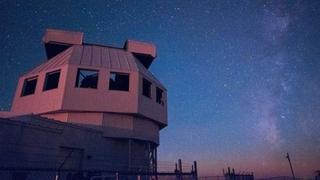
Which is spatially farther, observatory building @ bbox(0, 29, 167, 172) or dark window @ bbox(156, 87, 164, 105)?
dark window @ bbox(156, 87, 164, 105)

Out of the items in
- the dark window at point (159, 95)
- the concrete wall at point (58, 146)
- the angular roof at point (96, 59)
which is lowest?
the concrete wall at point (58, 146)

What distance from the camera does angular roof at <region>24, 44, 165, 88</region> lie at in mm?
27312

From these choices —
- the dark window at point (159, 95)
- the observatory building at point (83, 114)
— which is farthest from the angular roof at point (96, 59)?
the dark window at point (159, 95)

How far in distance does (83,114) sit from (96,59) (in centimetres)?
653

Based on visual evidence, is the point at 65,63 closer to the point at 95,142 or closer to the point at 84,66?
the point at 84,66

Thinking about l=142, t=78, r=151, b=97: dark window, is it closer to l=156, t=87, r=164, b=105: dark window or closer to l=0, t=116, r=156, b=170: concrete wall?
l=156, t=87, r=164, b=105: dark window

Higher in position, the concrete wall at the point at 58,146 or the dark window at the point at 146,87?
the dark window at the point at 146,87

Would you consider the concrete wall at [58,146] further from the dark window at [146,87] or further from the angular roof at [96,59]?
the angular roof at [96,59]

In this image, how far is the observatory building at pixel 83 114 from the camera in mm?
18859

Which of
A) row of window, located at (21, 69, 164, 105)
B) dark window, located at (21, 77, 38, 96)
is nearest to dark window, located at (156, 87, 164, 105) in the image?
row of window, located at (21, 69, 164, 105)

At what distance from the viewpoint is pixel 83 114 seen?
25125 mm

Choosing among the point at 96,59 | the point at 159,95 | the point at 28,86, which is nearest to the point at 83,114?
the point at 96,59

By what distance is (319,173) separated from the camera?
38.4m

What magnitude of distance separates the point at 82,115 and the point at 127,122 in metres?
4.35
